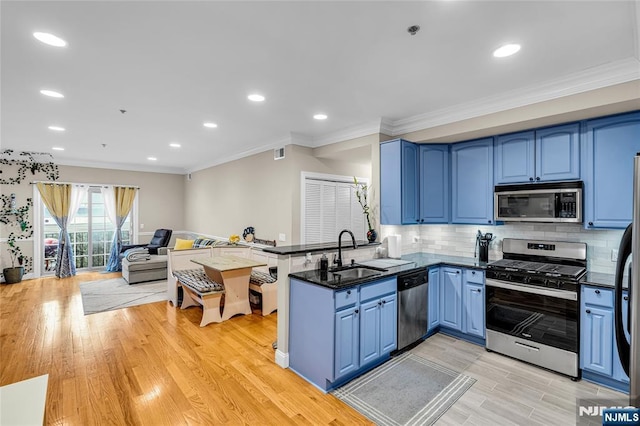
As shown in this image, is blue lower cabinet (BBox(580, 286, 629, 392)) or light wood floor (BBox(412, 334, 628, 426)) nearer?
light wood floor (BBox(412, 334, 628, 426))

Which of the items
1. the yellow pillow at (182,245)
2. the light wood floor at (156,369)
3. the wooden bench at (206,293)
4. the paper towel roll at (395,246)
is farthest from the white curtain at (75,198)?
the paper towel roll at (395,246)

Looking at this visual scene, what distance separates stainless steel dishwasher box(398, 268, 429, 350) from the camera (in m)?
3.18

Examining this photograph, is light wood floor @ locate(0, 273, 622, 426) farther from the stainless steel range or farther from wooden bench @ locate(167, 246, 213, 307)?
wooden bench @ locate(167, 246, 213, 307)

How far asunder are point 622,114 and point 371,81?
7.75 feet

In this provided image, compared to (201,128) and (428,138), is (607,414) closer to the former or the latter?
(428,138)

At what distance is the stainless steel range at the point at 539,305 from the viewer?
276 centimetres

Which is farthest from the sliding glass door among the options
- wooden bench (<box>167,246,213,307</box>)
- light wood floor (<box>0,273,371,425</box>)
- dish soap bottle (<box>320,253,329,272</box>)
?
dish soap bottle (<box>320,253,329,272</box>)

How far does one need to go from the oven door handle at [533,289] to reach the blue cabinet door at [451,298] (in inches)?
14.3

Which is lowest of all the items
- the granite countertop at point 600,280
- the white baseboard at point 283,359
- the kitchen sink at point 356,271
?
→ the white baseboard at point 283,359

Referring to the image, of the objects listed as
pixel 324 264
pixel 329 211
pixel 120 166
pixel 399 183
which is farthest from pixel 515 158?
pixel 120 166

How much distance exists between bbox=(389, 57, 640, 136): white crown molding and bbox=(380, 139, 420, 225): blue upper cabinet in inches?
16.3

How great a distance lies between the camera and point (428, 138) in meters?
3.88

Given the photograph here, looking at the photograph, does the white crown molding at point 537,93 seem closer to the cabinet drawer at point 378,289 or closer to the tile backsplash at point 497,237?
the tile backsplash at point 497,237

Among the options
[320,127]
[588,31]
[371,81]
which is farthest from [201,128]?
[588,31]
